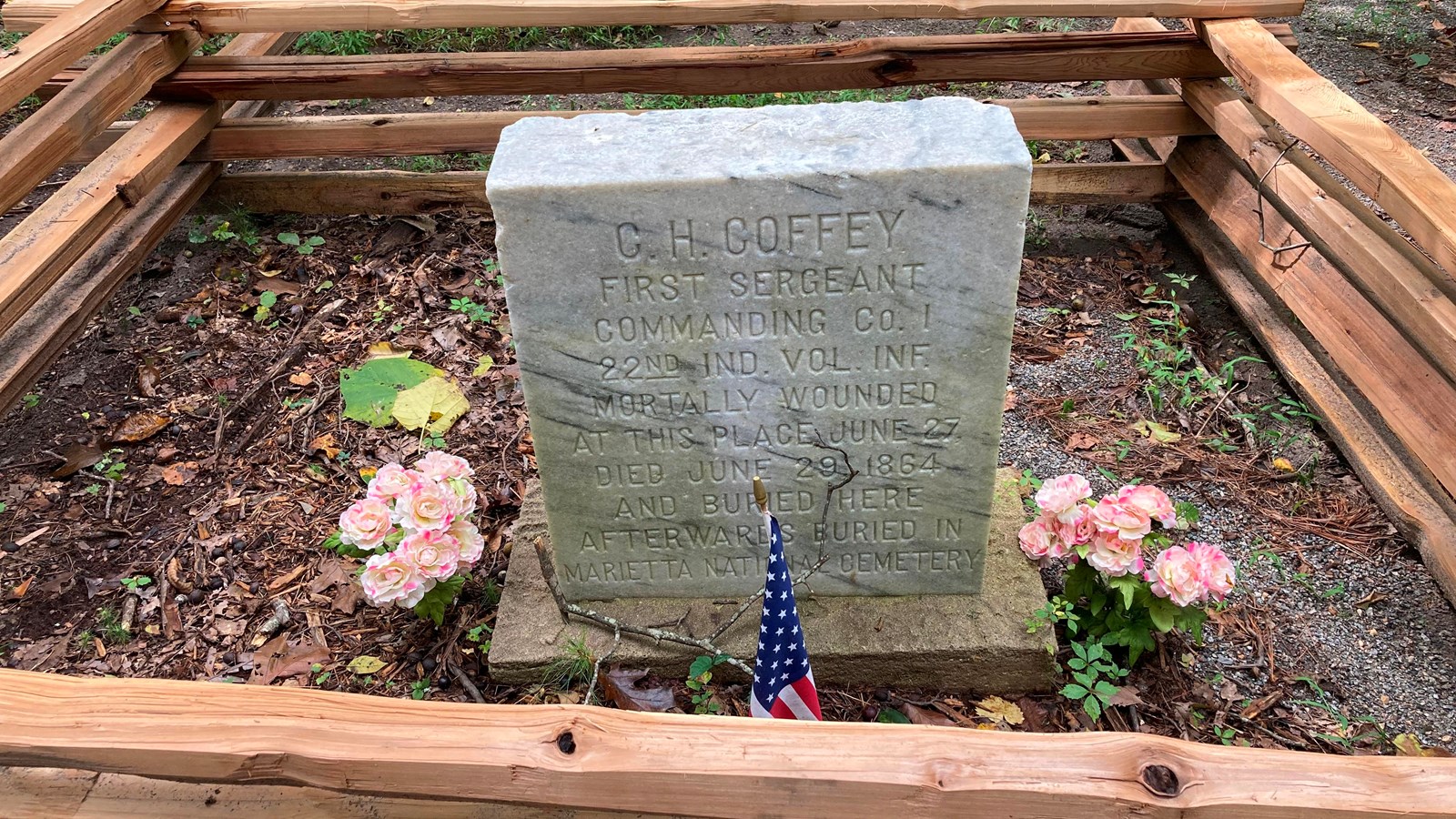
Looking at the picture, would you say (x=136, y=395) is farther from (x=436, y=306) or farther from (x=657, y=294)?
(x=657, y=294)

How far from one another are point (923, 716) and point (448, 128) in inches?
127

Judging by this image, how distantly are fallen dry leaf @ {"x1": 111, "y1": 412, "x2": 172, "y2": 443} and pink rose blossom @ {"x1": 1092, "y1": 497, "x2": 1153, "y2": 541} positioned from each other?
313 cm

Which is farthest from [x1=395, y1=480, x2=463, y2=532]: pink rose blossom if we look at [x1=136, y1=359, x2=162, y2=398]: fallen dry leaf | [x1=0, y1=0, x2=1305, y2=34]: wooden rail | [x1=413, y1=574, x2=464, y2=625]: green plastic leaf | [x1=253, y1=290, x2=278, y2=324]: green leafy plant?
[x1=0, y1=0, x2=1305, y2=34]: wooden rail

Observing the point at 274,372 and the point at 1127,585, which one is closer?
the point at 1127,585

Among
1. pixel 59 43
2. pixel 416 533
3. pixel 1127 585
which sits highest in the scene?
pixel 59 43

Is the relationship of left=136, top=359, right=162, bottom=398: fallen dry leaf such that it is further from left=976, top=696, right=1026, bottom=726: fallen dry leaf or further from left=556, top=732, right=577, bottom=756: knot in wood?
left=976, top=696, right=1026, bottom=726: fallen dry leaf

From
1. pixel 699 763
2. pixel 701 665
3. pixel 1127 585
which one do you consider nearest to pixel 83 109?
pixel 701 665

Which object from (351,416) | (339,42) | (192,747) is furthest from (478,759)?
(339,42)

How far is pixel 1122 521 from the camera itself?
2.51 metres

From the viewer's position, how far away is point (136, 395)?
3764 mm

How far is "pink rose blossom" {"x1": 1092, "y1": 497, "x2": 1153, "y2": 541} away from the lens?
2500 millimetres

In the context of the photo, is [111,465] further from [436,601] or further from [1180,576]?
[1180,576]

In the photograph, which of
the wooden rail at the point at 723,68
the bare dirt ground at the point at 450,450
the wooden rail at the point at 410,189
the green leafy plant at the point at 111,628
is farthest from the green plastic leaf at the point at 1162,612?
the green leafy plant at the point at 111,628

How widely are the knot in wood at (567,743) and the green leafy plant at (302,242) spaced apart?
11.7 feet
